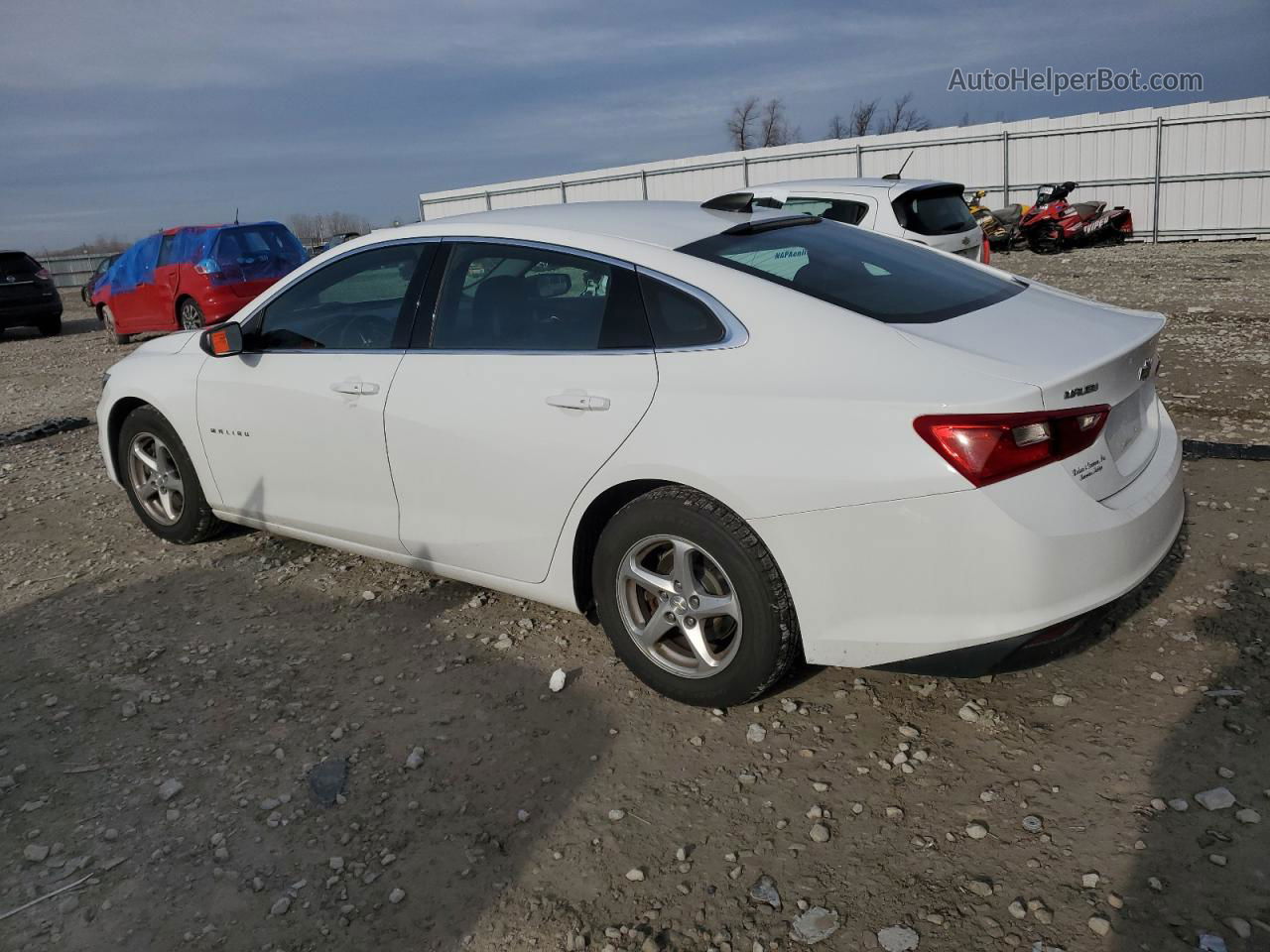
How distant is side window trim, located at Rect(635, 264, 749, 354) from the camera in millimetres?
2998

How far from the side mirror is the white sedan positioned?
2 centimetres

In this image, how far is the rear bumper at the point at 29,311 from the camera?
1703cm

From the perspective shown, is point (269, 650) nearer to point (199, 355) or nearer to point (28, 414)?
point (199, 355)

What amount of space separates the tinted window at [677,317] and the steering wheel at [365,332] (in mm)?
1221

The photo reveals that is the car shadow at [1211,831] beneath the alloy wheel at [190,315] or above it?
beneath

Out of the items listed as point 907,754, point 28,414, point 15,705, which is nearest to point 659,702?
point 907,754

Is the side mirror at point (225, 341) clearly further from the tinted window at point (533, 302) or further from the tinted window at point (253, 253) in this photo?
the tinted window at point (253, 253)

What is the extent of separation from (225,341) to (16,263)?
15.9 m

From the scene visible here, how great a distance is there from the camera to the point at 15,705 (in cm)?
364

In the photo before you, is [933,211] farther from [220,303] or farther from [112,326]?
[112,326]

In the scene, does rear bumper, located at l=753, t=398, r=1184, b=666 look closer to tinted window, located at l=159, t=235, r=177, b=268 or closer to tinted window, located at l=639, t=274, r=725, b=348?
tinted window, located at l=639, t=274, r=725, b=348

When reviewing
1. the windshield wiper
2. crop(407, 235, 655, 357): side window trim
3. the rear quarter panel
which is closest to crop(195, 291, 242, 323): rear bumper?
the rear quarter panel

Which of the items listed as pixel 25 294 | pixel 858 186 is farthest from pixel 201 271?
pixel 858 186

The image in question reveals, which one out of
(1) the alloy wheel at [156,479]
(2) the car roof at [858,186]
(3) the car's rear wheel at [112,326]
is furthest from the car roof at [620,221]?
(3) the car's rear wheel at [112,326]
